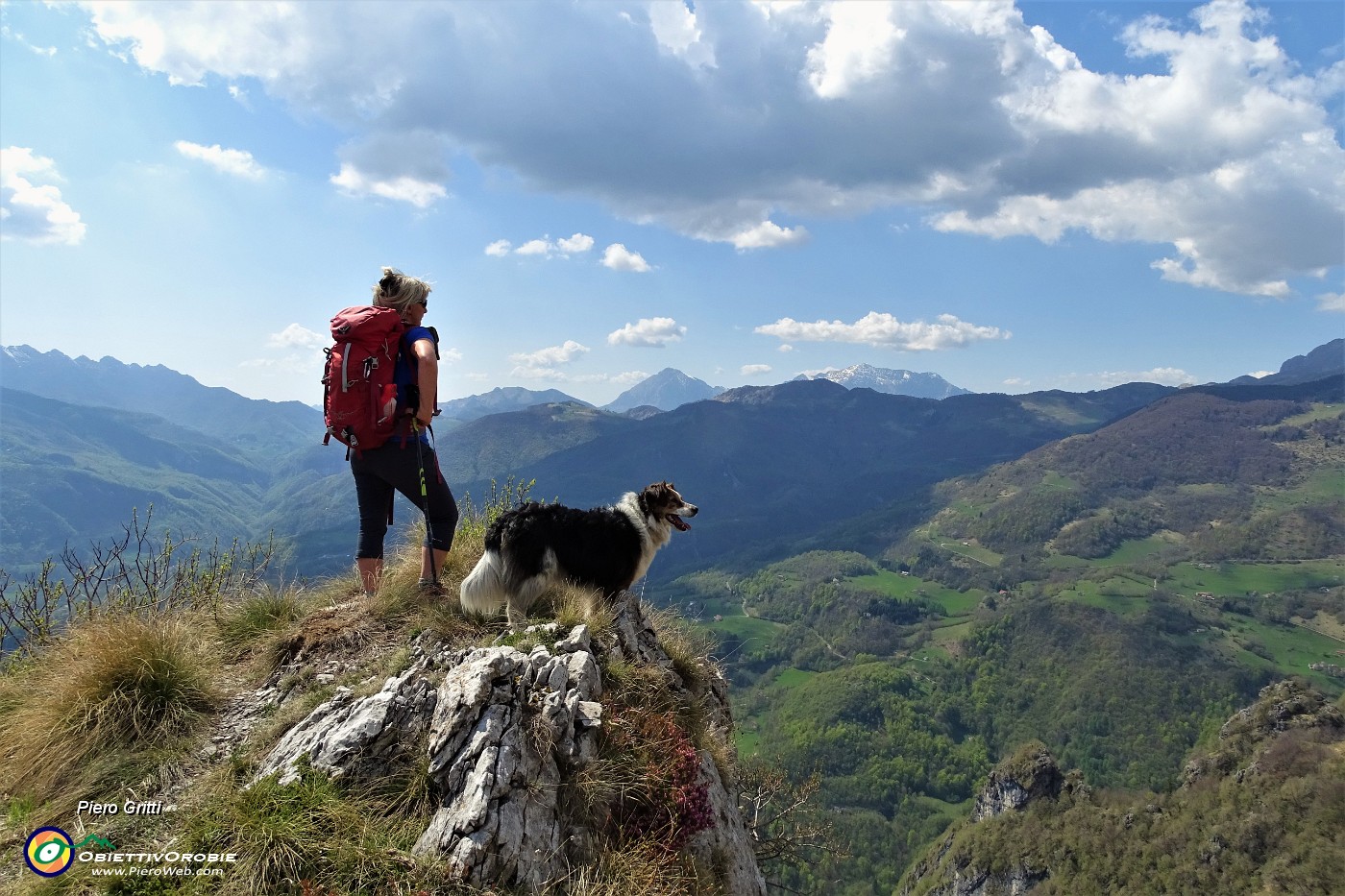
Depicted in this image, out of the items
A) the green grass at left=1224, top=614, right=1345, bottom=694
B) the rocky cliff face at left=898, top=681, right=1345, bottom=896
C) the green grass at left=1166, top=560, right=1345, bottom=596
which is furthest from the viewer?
the green grass at left=1166, top=560, right=1345, bottom=596

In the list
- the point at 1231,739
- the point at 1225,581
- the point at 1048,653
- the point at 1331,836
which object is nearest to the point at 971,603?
the point at 1048,653

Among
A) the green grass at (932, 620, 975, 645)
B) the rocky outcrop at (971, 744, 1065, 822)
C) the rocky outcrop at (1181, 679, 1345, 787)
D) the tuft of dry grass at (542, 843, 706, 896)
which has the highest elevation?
the tuft of dry grass at (542, 843, 706, 896)

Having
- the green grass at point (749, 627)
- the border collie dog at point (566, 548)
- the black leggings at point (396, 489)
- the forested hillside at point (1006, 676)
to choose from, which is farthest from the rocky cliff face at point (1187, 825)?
the green grass at point (749, 627)

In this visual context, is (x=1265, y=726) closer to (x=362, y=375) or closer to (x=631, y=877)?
(x=631, y=877)

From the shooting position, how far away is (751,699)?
14212cm

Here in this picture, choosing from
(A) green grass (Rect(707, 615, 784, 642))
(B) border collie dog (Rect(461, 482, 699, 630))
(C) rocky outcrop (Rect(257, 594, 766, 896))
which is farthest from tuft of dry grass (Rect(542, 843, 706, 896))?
(A) green grass (Rect(707, 615, 784, 642))

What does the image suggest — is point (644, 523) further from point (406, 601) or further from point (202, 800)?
point (202, 800)

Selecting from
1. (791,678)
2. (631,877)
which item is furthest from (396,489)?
(791,678)

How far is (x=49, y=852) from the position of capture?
3.87m

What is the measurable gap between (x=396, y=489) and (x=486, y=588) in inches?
56.8

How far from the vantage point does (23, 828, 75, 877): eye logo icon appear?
3745 millimetres

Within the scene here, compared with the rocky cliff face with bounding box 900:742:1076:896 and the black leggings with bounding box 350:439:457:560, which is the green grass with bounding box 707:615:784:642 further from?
the black leggings with bounding box 350:439:457:560

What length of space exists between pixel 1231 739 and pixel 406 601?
113m

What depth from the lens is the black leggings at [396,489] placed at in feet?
21.5
